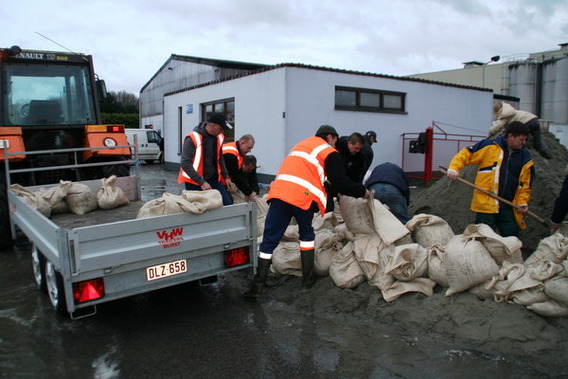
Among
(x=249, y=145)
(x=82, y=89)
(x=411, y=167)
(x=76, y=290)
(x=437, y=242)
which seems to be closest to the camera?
(x=76, y=290)

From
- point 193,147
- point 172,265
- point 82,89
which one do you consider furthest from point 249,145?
point 82,89

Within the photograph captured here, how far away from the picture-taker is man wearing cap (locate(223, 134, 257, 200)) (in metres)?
5.96

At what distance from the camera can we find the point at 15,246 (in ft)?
21.1

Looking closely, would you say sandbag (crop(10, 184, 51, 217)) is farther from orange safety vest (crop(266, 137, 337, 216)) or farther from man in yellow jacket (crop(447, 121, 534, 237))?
man in yellow jacket (crop(447, 121, 534, 237))

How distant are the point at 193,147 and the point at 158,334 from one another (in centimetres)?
228

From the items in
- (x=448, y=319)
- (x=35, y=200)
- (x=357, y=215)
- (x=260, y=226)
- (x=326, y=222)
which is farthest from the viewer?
(x=260, y=226)

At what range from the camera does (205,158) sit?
558 cm

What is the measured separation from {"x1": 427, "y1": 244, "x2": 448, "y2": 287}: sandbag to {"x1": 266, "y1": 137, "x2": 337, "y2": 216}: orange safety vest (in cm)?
105

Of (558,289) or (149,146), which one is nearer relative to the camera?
(558,289)

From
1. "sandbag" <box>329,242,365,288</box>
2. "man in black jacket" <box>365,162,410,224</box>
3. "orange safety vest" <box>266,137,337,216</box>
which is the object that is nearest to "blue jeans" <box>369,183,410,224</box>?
"man in black jacket" <box>365,162,410,224</box>

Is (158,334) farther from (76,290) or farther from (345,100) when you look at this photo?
(345,100)

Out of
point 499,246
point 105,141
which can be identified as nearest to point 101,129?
point 105,141

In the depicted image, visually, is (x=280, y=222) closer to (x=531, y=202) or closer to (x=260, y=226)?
(x=260, y=226)

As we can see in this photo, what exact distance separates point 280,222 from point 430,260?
1377mm
